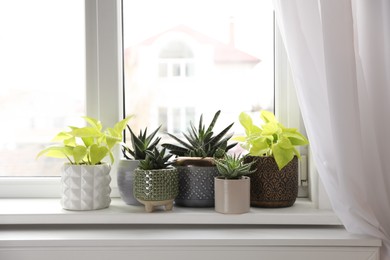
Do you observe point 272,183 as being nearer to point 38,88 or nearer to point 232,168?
→ point 232,168

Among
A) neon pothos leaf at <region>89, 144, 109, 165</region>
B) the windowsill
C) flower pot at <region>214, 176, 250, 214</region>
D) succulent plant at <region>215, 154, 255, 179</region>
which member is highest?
neon pothos leaf at <region>89, 144, 109, 165</region>

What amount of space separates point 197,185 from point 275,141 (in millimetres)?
262

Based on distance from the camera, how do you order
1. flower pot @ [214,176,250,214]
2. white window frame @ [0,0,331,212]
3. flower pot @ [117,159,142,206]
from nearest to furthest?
1. flower pot @ [214,176,250,214]
2. flower pot @ [117,159,142,206]
3. white window frame @ [0,0,331,212]

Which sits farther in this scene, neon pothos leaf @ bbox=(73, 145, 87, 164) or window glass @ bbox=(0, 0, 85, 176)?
window glass @ bbox=(0, 0, 85, 176)

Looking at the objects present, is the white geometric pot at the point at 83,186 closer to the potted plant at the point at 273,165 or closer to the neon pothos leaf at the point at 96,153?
A: the neon pothos leaf at the point at 96,153

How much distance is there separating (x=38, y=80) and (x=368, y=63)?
104 centimetres

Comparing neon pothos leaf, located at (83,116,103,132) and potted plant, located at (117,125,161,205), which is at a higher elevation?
neon pothos leaf, located at (83,116,103,132)

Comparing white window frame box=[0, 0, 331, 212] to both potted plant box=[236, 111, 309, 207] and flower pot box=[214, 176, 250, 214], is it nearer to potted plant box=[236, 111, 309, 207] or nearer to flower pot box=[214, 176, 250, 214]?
potted plant box=[236, 111, 309, 207]

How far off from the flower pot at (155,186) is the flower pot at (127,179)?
62 millimetres

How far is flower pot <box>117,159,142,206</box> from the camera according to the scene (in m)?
1.37

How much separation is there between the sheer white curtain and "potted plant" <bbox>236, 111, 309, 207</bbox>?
0.40ft

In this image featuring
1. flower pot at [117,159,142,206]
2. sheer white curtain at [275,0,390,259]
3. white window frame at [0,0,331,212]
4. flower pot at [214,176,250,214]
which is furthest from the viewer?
white window frame at [0,0,331,212]

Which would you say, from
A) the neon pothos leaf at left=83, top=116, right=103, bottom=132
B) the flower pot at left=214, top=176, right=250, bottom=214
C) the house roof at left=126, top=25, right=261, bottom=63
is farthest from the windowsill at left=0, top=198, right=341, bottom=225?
the house roof at left=126, top=25, right=261, bottom=63

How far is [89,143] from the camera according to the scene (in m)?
1.37
